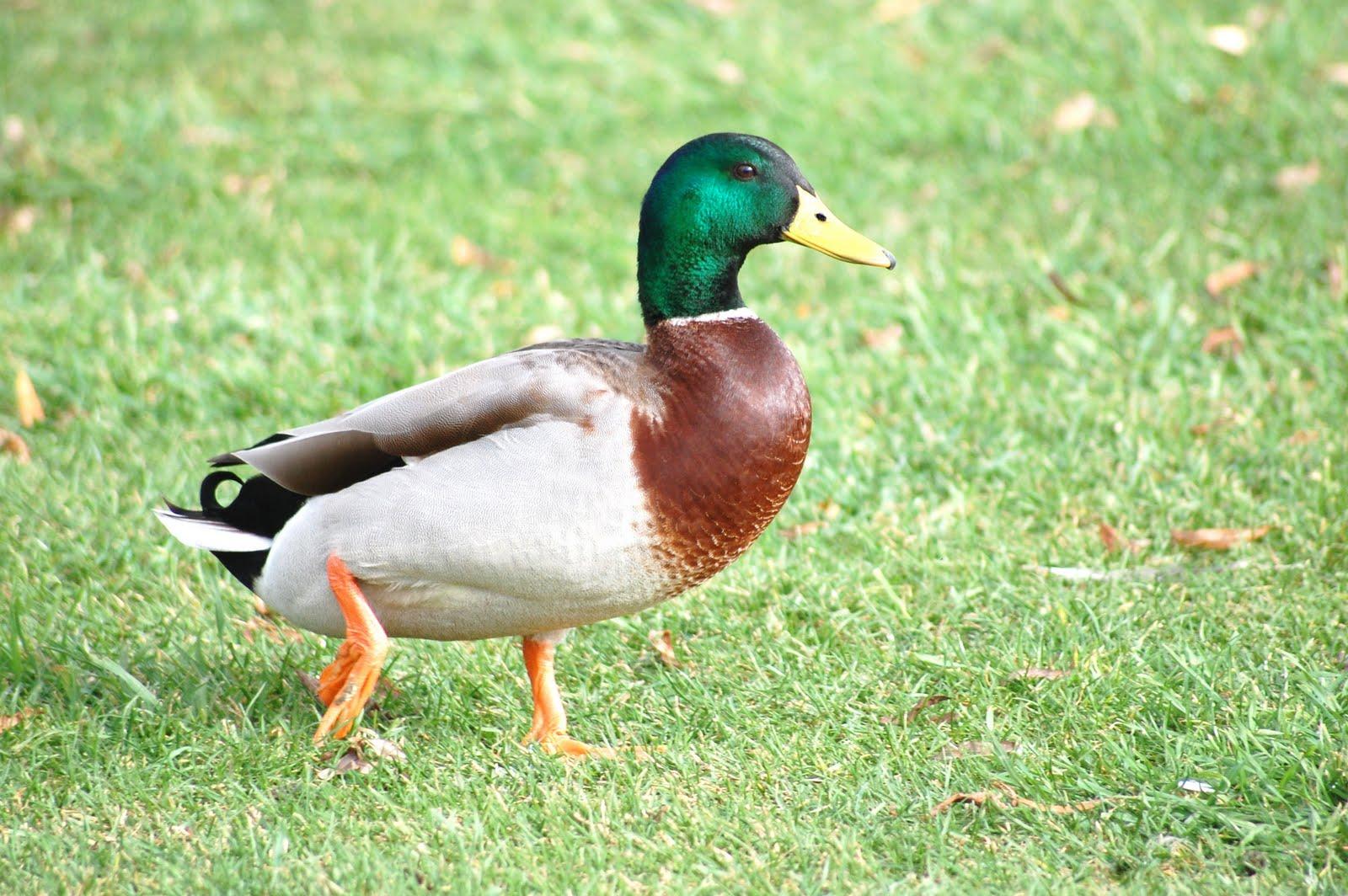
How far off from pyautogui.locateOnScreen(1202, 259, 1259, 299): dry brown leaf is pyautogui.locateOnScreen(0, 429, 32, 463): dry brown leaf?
12.9 ft

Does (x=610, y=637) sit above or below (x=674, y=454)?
below

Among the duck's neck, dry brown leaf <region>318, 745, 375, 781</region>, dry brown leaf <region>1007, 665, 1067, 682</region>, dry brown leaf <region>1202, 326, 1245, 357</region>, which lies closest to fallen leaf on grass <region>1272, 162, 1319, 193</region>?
dry brown leaf <region>1202, 326, 1245, 357</region>

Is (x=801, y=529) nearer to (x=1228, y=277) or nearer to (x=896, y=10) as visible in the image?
(x=1228, y=277)

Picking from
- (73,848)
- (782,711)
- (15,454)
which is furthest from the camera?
(15,454)

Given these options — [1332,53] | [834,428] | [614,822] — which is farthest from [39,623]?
[1332,53]

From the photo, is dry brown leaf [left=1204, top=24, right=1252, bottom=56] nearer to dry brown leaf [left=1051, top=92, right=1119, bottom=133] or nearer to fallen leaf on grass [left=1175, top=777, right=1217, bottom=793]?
dry brown leaf [left=1051, top=92, right=1119, bottom=133]

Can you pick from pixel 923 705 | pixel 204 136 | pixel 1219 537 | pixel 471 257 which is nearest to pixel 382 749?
pixel 923 705

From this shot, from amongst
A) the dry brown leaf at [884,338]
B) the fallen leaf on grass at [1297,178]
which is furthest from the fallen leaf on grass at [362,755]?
the fallen leaf on grass at [1297,178]

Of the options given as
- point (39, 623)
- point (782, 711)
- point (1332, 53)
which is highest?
point (1332, 53)

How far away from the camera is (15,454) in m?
4.65

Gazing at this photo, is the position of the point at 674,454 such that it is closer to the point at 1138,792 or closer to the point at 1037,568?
the point at 1138,792

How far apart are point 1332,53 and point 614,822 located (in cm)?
551

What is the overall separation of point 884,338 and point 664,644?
2.00 m

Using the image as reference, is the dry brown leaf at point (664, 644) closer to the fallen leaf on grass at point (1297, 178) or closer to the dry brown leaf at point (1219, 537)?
the dry brown leaf at point (1219, 537)
